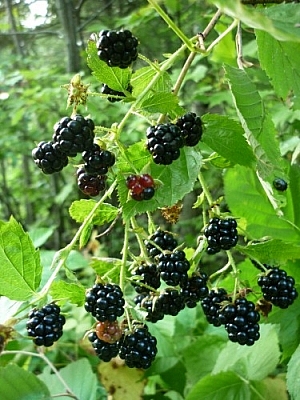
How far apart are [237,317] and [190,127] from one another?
32 centimetres

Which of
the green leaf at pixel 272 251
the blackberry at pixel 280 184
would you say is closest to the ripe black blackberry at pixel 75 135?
the green leaf at pixel 272 251

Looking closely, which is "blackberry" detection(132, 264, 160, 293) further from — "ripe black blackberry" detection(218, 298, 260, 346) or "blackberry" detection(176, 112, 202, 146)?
"blackberry" detection(176, 112, 202, 146)

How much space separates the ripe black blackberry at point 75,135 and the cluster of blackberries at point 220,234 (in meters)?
0.25

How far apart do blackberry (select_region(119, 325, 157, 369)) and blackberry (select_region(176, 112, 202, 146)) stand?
0.29 metres

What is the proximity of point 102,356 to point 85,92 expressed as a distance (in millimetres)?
393

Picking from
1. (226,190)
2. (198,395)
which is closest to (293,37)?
(226,190)

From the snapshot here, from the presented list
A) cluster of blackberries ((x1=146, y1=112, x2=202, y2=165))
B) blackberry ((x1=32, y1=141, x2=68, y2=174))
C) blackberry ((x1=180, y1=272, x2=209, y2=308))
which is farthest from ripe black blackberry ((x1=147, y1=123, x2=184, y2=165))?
blackberry ((x1=180, y1=272, x2=209, y2=308))

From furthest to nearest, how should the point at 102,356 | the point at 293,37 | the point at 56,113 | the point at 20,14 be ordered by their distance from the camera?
the point at 20,14, the point at 56,113, the point at 102,356, the point at 293,37

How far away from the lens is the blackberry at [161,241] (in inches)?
34.1

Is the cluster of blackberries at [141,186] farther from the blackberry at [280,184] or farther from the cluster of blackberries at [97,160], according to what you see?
the blackberry at [280,184]

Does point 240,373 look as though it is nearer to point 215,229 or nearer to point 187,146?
point 215,229

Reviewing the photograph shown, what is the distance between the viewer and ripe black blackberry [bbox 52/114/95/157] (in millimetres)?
660

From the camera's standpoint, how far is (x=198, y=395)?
1.14 meters

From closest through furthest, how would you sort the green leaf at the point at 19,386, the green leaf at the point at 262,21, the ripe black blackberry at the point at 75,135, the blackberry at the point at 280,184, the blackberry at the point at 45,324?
the green leaf at the point at 262,21 < the ripe black blackberry at the point at 75,135 < the blackberry at the point at 45,324 < the blackberry at the point at 280,184 < the green leaf at the point at 19,386
